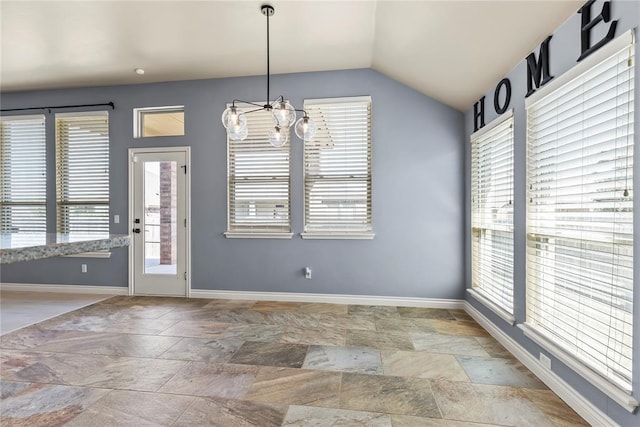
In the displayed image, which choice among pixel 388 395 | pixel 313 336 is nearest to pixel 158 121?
pixel 313 336

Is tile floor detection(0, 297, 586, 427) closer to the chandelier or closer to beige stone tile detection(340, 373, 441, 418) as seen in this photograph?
beige stone tile detection(340, 373, 441, 418)

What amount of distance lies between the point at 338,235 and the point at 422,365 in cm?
192

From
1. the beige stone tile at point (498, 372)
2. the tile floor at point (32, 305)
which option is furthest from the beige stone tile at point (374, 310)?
the tile floor at point (32, 305)

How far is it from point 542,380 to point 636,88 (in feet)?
6.48

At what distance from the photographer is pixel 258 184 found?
421cm

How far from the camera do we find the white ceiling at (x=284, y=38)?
2.53 metres

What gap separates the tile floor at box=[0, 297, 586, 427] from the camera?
6.13 feet

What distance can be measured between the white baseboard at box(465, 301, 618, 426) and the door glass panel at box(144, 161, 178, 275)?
4138 millimetres

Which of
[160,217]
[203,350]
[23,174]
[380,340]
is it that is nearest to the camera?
[203,350]

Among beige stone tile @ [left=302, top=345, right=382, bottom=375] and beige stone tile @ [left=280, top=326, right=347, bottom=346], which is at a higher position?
beige stone tile @ [left=280, top=326, right=347, bottom=346]

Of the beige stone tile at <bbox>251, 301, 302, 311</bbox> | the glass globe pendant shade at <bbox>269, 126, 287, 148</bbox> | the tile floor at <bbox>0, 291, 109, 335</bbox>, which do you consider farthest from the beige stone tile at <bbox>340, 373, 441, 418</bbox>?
the tile floor at <bbox>0, 291, 109, 335</bbox>

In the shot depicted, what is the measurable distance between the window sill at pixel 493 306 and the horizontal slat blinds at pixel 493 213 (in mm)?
37

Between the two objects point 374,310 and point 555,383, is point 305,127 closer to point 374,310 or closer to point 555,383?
point 374,310

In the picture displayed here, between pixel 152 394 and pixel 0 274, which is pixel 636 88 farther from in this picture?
pixel 0 274
